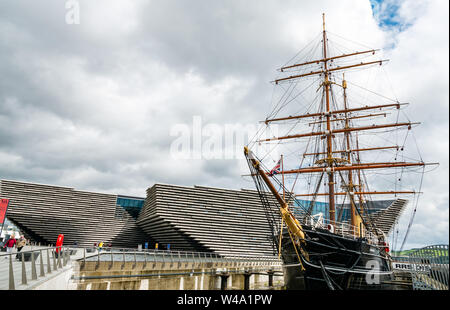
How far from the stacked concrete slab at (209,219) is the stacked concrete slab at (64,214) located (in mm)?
9870

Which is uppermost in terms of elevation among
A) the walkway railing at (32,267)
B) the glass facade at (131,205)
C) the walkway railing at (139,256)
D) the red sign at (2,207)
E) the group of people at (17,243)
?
the glass facade at (131,205)

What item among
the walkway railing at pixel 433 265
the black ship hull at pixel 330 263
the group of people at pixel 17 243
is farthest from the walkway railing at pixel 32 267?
the black ship hull at pixel 330 263

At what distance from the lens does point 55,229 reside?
48.3m

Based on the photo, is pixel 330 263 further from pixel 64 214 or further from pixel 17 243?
pixel 64 214

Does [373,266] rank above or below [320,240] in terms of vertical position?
below

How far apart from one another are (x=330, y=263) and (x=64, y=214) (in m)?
46.2

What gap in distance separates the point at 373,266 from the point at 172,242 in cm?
3468

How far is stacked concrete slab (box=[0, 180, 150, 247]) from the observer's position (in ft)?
151

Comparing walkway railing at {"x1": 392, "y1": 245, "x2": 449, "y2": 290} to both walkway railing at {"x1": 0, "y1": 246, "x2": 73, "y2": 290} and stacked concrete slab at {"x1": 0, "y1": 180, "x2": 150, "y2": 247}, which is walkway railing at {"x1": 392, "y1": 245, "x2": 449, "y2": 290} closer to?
walkway railing at {"x1": 0, "y1": 246, "x2": 73, "y2": 290}

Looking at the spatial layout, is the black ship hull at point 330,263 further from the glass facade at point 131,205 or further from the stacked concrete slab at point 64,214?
the glass facade at point 131,205

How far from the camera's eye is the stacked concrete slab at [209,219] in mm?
42812
